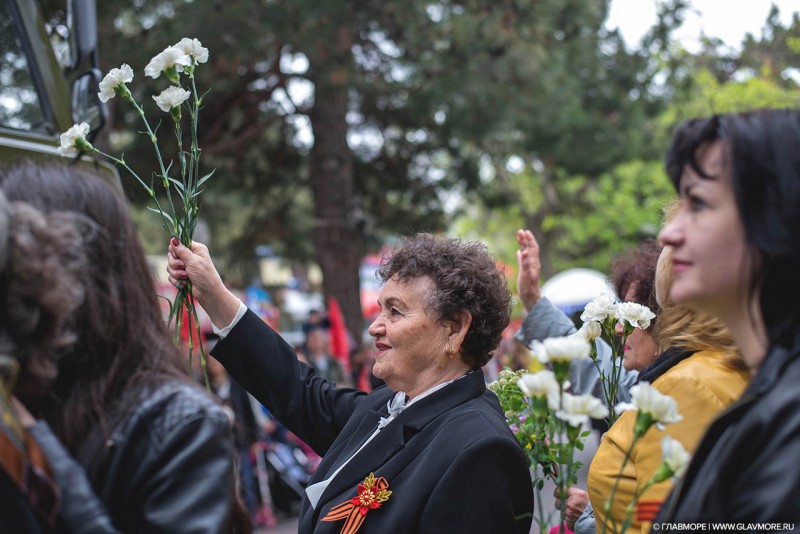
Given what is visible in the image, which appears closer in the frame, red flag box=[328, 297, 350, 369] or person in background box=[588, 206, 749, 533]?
person in background box=[588, 206, 749, 533]

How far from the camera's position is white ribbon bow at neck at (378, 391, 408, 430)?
294 centimetres

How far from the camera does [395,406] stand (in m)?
3.06

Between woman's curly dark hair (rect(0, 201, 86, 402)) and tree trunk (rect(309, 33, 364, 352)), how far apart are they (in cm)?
1114

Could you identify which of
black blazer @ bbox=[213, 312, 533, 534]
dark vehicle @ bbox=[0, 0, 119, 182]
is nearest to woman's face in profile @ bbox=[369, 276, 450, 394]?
black blazer @ bbox=[213, 312, 533, 534]

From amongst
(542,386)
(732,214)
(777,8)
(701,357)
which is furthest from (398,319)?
(777,8)

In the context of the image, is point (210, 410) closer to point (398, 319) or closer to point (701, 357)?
point (701, 357)

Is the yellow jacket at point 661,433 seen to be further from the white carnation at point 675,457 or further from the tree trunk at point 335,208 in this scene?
the tree trunk at point 335,208

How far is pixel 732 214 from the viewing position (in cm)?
168

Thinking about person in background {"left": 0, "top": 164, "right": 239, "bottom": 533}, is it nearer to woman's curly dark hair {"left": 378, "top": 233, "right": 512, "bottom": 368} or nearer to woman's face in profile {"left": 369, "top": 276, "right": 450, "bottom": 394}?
woman's face in profile {"left": 369, "top": 276, "right": 450, "bottom": 394}

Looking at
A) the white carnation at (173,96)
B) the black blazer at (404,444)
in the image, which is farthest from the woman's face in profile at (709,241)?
the white carnation at (173,96)

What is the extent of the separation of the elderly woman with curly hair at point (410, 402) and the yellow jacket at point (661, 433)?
1.22ft

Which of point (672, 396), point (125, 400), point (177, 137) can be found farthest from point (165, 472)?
point (177, 137)

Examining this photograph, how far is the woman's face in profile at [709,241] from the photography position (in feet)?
5.52

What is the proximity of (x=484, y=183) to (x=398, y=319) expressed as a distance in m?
12.8
